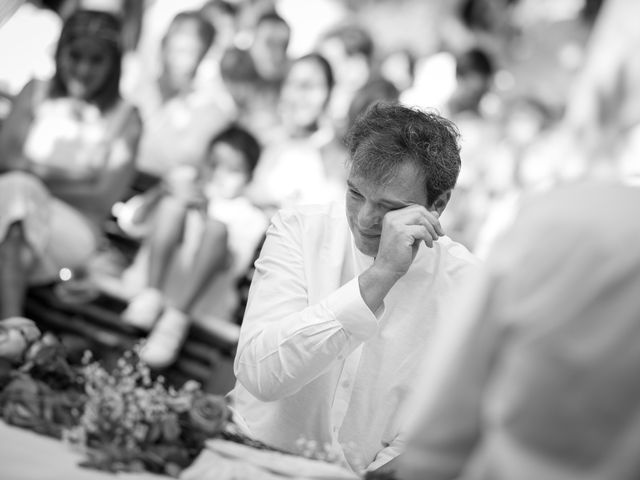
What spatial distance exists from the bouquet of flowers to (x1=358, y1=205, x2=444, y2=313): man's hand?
1.68 ft

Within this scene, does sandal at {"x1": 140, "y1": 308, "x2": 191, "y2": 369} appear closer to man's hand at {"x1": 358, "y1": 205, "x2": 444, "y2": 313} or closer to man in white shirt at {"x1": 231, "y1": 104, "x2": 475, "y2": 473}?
man in white shirt at {"x1": 231, "y1": 104, "x2": 475, "y2": 473}

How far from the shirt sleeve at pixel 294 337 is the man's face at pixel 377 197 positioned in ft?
0.91

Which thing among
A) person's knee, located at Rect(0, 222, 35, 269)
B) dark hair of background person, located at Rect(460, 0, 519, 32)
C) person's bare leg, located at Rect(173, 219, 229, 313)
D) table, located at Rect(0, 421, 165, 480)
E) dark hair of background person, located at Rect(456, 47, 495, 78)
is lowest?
person's knee, located at Rect(0, 222, 35, 269)

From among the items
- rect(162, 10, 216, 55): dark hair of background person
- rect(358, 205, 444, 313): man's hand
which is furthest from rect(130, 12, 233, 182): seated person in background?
rect(358, 205, 444, 313): man's hand

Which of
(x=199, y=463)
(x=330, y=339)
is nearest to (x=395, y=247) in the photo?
(x=330, y=339)

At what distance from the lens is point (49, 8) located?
580 centimetres

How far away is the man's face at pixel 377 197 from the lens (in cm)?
250

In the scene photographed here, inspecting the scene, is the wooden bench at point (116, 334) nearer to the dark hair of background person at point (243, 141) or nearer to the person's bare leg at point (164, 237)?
the person's bare leg at point (164, 237)

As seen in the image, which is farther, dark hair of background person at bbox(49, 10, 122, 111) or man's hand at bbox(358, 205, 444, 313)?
dark hair of background person at bbox(49, 10, 122, 111)

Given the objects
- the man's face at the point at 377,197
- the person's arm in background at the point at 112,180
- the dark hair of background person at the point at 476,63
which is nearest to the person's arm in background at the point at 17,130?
the person's arm in background at the point at 112,180

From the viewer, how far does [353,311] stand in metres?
2.27

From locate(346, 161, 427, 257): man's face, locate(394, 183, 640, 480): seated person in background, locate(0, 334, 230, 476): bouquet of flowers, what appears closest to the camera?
locate(394, 183, 640, 480): seated person in background

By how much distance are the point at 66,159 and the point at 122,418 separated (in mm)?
4058

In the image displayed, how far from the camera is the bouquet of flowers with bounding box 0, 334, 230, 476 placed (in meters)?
1.84
